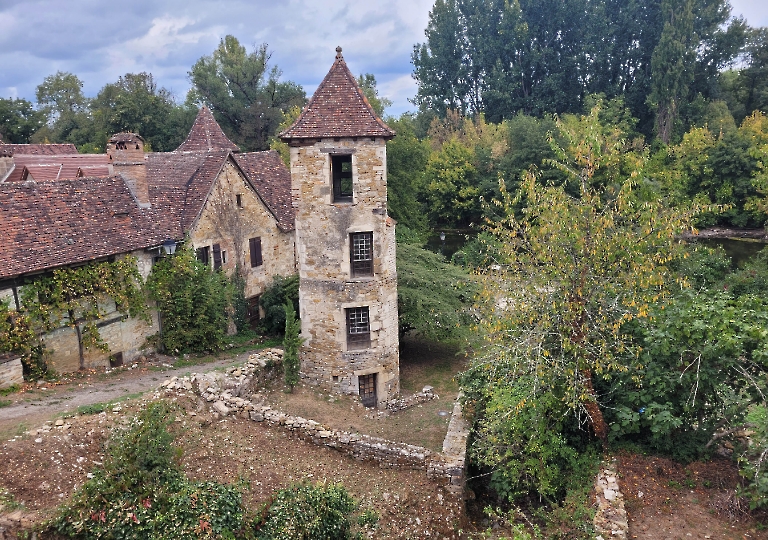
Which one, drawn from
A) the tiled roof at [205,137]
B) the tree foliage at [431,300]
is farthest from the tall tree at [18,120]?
the tree foliage at [431,300]

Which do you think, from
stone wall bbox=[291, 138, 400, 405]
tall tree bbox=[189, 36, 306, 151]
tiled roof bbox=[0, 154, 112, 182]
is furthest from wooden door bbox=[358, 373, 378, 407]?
tall tree bbox=[189, 36, 306, 151]

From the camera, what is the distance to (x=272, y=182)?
30.1 metres

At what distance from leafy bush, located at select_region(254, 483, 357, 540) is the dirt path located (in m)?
7.01

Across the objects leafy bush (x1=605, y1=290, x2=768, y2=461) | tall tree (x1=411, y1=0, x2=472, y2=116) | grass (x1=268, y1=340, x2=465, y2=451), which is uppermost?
tall tree (x1=411, y1=0, x2=472, y2=116)

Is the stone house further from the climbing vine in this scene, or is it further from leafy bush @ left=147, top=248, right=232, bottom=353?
leafy bush @ left=147, top=248, right=232, bottom=353

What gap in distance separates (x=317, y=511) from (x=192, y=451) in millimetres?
3897

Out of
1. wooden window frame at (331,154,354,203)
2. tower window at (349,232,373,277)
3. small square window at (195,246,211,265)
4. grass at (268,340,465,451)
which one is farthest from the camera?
small square window at (195,246,211,265)

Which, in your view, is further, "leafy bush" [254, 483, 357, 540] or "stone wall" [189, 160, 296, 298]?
"stone wall" [189, 160, 296, 298]

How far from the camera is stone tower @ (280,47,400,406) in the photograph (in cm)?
1842

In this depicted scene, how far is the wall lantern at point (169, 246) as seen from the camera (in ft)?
72.8

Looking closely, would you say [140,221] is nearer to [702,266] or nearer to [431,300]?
[431,300]

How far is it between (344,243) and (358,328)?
10.1 ft

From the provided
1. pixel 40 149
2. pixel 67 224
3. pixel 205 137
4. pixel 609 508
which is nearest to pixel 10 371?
pixel 67 224

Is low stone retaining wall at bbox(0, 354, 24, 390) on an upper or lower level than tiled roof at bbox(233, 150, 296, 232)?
lower
